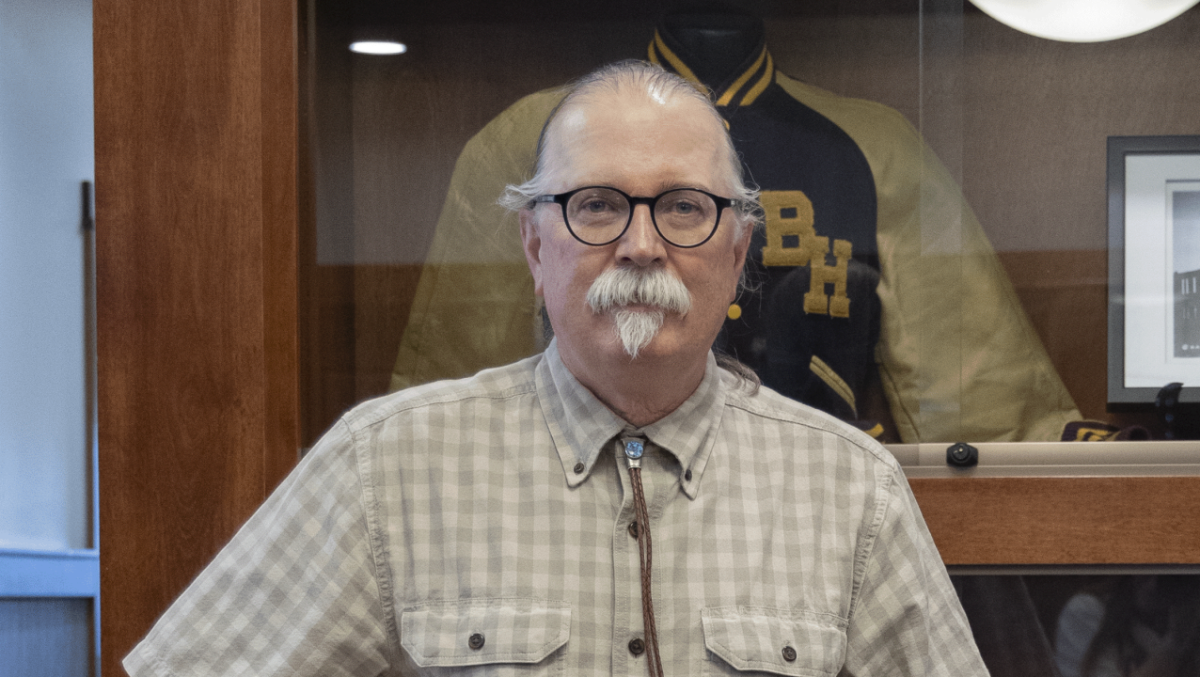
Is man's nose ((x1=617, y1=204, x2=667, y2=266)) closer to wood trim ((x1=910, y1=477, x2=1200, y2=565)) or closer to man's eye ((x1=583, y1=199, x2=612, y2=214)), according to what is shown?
man's eye ((x1=583, y1=199, x2=612, y2=214))

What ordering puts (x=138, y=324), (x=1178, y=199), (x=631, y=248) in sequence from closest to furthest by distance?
(x=631, y=248) → (x=138, y=324) → (x=1178, y=199)

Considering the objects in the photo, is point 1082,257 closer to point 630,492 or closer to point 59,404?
point 630,492

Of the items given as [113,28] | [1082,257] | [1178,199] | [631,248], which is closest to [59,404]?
[113,28]

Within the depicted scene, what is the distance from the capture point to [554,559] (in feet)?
2.67

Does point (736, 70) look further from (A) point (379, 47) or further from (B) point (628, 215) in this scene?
(B) point (628, 215)

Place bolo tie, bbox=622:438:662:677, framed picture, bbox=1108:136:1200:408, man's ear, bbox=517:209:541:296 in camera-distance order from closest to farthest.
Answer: bolo tie, bbox=622:438:662:677 < man's ear, bbox=517:209:541:296 < framed picture, bbox=1108:136:1200:408

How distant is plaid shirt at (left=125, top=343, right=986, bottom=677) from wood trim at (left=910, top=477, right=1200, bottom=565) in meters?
0.42

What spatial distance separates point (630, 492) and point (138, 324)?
2.46 ft

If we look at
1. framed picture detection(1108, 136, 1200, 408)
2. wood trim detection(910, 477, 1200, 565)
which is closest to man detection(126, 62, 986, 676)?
wood trim detection(910, 477, 1200, 565)

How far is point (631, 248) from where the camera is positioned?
2.61ft

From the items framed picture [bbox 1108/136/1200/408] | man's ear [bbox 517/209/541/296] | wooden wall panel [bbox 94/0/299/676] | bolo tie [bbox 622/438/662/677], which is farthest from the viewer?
framed picture [bbox 1108/136/1200/408]

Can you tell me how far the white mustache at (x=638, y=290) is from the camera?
79 cm

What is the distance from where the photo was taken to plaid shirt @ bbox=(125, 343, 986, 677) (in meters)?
0.80

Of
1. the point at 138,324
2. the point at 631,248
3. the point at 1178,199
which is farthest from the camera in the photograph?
the point at 1178,199
